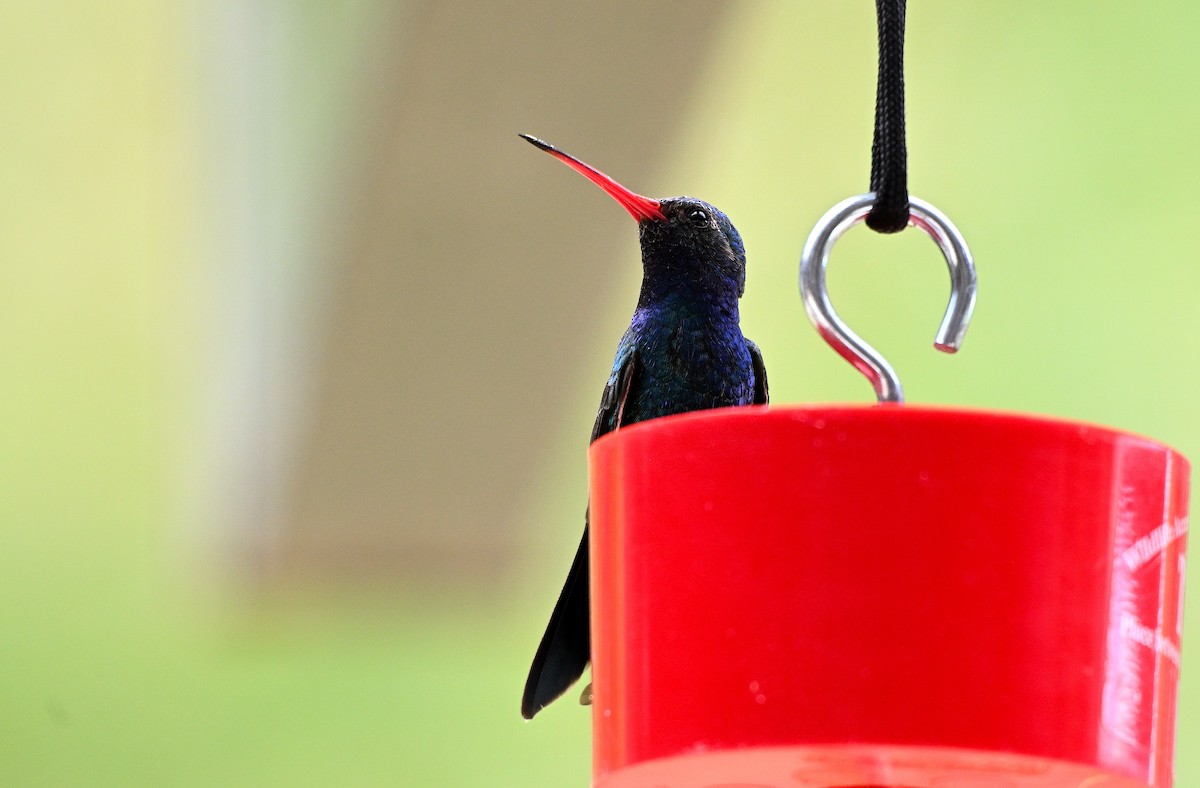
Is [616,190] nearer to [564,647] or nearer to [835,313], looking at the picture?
[564,647]

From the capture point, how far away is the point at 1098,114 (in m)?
2.09

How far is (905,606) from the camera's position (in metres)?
0.46

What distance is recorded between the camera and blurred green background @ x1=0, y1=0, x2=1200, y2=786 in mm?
1585

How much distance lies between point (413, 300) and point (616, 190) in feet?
2.65

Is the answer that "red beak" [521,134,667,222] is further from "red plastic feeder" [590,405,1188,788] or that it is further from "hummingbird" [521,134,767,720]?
"red plastic feeder" [590,405,1188,788]

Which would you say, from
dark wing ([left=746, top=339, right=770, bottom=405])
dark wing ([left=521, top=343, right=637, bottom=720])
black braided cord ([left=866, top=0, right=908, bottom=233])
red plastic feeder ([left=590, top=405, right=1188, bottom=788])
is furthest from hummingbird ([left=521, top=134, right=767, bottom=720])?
red plastic feeder ([left=590, top=405, right=1188, bottom=788])

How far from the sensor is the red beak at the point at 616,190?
0.84 metres

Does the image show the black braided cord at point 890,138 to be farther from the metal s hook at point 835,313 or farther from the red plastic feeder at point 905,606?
the red plastic feeder at point 905,606

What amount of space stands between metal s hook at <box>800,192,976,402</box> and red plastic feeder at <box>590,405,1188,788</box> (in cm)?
7

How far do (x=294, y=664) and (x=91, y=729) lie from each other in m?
0.36

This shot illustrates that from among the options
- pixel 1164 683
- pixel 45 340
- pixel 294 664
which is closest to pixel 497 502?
pixel 294 664

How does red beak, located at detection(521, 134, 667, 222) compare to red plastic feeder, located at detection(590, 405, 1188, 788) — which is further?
red beak, located at detection(521, 134, 667, 222)

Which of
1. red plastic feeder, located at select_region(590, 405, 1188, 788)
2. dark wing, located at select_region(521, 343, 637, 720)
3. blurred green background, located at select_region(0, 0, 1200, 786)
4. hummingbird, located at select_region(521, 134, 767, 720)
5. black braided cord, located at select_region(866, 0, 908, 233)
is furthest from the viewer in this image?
blurred green background, located at select_region(0, 0, 1200, 786)

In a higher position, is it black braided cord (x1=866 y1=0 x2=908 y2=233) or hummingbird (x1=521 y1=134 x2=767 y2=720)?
black braided cord (x1=866 y1=0 x2=908 y2=233)
